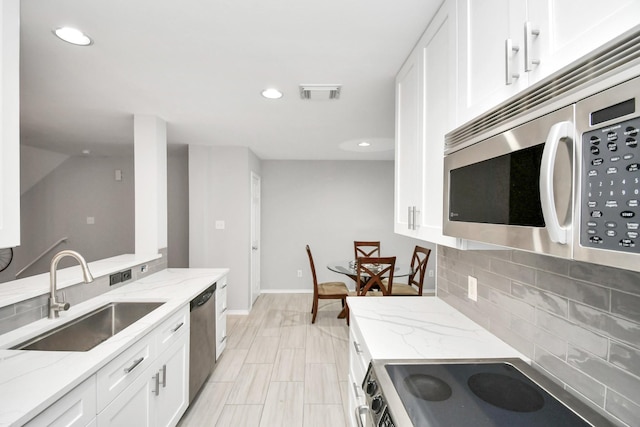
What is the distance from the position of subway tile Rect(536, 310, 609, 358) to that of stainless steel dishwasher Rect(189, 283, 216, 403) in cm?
202

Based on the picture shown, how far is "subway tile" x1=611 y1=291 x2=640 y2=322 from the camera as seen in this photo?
0.74 meters

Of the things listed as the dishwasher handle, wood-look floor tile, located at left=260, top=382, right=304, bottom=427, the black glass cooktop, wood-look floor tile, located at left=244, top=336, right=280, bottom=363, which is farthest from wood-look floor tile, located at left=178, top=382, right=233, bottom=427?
the black glass cooktop

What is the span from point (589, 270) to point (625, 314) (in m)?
0.14

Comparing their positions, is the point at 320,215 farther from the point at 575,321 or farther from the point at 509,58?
the point at 509,58

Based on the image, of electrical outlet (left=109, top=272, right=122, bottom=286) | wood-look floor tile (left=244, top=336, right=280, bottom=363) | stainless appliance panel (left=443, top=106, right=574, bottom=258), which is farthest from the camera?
wood-look floor tile (left=244, top=336, right=280, bottom=363)

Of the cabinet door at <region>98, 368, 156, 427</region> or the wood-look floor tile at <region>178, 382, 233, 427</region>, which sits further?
the wood-look floor tile at <region>178, 382, 233, 427</region>

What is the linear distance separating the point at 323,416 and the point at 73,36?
9.12 feet

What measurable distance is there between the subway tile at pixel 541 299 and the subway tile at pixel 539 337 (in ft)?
0.28

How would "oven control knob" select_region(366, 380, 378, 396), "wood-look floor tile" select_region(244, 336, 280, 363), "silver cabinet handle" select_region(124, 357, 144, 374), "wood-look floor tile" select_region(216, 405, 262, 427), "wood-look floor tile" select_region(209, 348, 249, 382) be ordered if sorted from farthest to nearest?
1. "wood-look floor tile" select_region(244, 336, 280, 363)
2. "wood-look floor tile" select_region(209, 348, 249, 382)
3. "wood-look floor tile" select_region(216, 405, 262, 427)
4. "silver cabinet handle" select_region(124, 357, 144, 374)
5. "oven control knob" select_region(366, 380, 378, 396)

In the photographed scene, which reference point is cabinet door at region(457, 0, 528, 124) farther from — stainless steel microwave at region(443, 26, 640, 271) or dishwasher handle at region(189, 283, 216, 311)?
dishwasher handle at region(189, 283, 216, 311)

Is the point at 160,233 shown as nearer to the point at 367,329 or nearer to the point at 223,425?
the point at 223,425

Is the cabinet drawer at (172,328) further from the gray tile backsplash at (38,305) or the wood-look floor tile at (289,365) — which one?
the wood-look floor tile at (289,365)

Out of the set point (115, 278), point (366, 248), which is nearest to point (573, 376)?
point (115, 278)

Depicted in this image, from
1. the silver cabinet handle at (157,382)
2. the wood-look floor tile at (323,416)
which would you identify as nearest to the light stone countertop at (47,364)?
the silver cabinet handle at (157,382)
